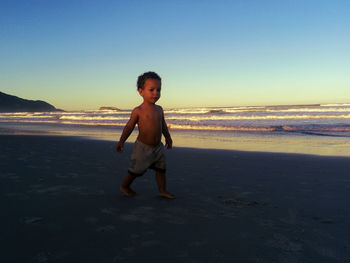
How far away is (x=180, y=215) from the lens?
2.68 m

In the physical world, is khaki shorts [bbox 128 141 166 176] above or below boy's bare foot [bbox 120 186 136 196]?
above

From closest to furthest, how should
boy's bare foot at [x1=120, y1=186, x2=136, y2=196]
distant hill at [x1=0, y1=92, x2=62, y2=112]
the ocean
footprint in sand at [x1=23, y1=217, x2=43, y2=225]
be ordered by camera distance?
footprint in sand at [x1=23, y1=217, x2=43, y2=225]
boy's bare foot at [x1=120, y1=186, x2=136, y2=196]
the ocean
distant hill at [x1=0, y1=92, x2=62, y2=112]

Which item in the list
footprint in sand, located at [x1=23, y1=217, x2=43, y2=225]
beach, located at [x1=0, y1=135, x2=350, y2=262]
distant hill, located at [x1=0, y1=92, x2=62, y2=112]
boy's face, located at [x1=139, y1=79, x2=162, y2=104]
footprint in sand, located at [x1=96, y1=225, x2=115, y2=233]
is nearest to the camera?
beach, located at [x1=0, y1=135, x2=350, y2=262]

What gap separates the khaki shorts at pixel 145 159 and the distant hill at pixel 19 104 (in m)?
106

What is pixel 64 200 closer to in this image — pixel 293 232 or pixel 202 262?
pixel 202 262

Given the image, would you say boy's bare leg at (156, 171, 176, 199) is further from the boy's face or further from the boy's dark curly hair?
the boy's dark curly hair

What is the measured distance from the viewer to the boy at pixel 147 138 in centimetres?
341

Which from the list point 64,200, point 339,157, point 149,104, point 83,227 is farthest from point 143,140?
point 339,157

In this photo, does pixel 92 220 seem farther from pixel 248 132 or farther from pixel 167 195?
pixel 248 132

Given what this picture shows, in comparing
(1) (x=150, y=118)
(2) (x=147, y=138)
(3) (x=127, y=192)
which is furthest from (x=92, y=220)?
(1) (x=150, y=118)

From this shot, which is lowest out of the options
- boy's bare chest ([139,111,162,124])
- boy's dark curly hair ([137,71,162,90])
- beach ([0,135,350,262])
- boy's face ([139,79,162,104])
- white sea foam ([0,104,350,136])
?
beach ([0,135,350,262])

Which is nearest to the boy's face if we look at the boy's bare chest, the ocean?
the boy's bare chest

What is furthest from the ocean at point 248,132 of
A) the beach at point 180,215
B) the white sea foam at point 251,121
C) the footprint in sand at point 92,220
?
the footprint in sand at point 92,220

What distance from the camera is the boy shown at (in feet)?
11.2
